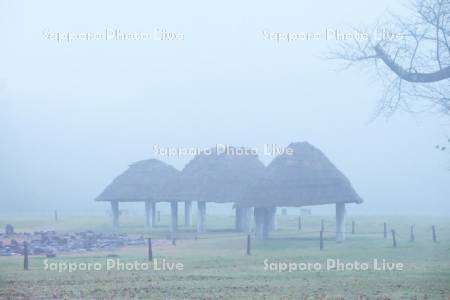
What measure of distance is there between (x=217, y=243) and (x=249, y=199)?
273 centimetres

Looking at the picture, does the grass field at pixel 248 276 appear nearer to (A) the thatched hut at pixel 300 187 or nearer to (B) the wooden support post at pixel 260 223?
(A) the thatched hut at pixel 300 187

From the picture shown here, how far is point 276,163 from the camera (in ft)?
124

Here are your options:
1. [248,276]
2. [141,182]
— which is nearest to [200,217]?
→ [141,182]

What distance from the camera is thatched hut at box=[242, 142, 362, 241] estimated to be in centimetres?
3491

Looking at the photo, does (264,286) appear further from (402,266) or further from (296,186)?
(296,186)

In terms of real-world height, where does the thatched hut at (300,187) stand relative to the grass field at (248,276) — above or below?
above

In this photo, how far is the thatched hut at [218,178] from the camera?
A: 44481 millimetres

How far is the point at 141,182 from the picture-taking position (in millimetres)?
50938

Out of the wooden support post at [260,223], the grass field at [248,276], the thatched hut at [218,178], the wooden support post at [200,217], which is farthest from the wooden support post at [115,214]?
the grass field at [248,276]

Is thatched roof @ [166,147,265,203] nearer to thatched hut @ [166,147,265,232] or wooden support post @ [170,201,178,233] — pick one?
thatched hut @ [166,147,265,232]

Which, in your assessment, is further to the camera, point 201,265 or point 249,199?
point 249,199

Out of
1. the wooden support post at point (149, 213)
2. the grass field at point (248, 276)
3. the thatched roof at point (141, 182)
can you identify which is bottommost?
the wooden support post at point (149, 213)

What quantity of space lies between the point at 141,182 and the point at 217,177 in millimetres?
7424

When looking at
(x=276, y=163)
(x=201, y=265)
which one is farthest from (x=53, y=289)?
(x=276, y=163)
